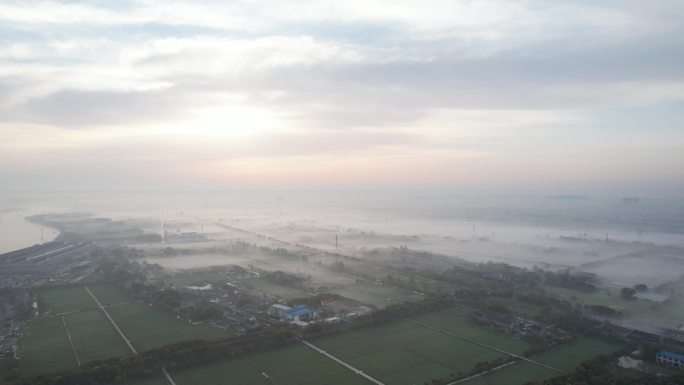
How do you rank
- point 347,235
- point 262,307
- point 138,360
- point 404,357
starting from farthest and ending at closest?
1. point 347,235
2. point 262,307
3. point 404,357
4. point 138,360

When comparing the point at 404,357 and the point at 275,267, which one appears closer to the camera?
the point at 404,357

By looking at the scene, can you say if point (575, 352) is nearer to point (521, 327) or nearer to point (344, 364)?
point (521, 327)

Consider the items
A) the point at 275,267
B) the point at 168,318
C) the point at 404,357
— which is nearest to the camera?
the point at 404,357

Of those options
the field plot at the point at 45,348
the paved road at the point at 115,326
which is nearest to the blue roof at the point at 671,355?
the paved road at the point at 115,326

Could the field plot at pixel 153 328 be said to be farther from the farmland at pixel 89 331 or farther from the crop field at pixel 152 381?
the crop field at pixel 152 381

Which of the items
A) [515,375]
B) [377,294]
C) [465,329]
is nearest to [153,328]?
[377,294]

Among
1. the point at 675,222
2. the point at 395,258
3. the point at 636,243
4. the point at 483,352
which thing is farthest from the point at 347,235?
the point at 675,222

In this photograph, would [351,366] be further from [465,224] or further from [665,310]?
[465,224]
